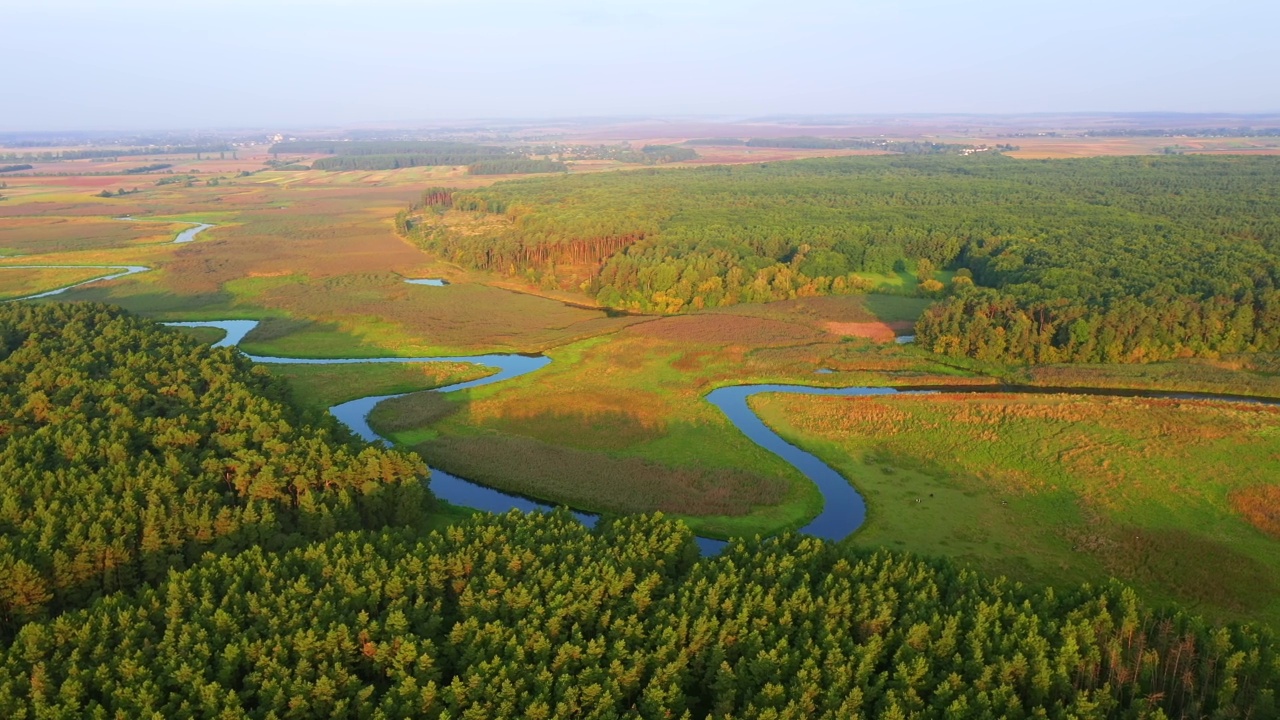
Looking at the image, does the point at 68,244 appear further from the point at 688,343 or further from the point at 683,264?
the point at 688,343

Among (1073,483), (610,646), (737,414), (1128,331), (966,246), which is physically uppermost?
(966,246)

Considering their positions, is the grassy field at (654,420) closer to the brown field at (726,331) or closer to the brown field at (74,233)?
the brown field at (726,331)

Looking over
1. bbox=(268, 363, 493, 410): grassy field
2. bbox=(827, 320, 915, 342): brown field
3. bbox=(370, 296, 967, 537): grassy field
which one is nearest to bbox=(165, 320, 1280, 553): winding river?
bbox=(370, 296, 967, 537): grassy field

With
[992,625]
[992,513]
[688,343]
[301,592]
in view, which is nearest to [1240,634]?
[992,625]

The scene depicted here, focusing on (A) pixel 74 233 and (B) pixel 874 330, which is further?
(A) pixel 74 233

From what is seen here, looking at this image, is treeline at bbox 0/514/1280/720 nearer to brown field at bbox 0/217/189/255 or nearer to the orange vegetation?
the orange vegetation

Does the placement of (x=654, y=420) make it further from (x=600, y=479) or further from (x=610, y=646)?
(x=610, y=646)

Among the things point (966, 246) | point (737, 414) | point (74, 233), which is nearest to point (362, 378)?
point (737, 414)
